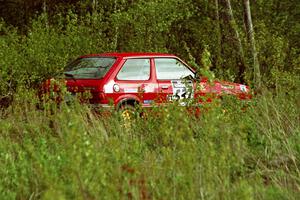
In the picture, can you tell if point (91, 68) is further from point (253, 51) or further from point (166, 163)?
point (166, 163)

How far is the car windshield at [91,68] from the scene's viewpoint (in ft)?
45.7

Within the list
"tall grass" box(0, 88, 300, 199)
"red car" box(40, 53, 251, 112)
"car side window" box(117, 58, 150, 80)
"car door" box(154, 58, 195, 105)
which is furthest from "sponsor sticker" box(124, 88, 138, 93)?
"tall grass" box(0, 88, 300, 199)

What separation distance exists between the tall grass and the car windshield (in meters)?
4.52

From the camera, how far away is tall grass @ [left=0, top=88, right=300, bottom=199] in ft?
18.6

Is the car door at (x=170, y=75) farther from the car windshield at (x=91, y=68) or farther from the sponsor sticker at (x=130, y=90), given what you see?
the car windshield at (x=91, y=68)

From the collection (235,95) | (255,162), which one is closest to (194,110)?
(235,95)

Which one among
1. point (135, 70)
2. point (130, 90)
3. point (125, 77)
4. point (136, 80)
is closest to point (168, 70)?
point (135, 70)

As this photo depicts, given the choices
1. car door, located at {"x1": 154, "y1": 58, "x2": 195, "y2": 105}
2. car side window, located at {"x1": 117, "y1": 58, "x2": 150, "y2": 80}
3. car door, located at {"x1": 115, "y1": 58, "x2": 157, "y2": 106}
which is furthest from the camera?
car door, located at {"x1": 154, "y1": 58, "x2": 195, "y2": 105}

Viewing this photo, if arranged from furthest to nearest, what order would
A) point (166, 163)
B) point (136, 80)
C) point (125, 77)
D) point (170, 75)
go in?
1. point (170, 75)
2. point (136, 80)
3. point (125, 77)
4. point (166, 163)

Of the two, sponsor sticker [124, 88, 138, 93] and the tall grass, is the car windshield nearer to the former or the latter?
sponsor sticker [124, 88, 138, 93]

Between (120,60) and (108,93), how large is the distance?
0.88m

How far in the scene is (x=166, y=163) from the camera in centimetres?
627

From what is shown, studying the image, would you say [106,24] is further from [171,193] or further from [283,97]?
[171,193]

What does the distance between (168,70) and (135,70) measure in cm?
71
